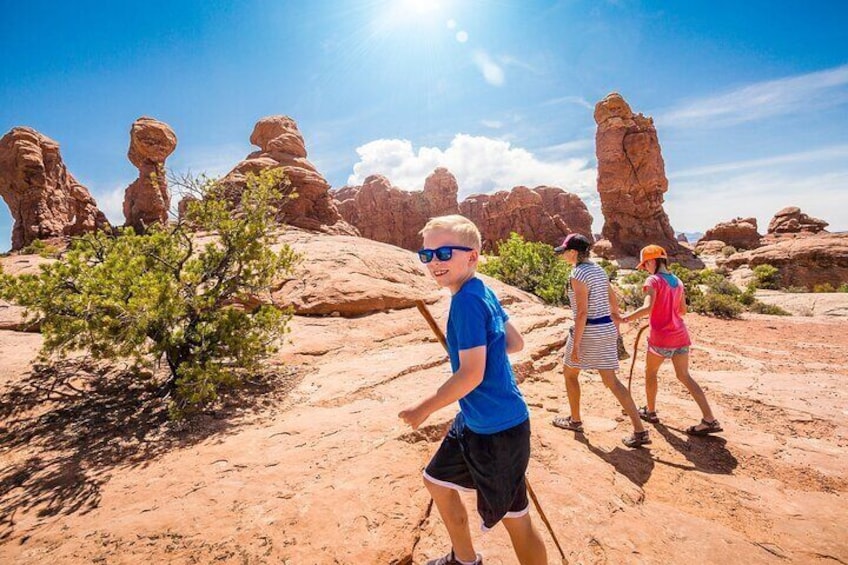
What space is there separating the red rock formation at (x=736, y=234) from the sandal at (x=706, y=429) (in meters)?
64.3

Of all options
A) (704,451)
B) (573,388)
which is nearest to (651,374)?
(704,451)

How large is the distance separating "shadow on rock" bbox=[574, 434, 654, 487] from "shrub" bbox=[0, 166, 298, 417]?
4310mm

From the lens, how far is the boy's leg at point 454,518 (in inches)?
84.7

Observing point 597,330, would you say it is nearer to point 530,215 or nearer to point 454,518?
point 454,518

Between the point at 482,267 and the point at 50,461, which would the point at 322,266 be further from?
the point at 482,267

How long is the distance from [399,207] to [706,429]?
65.4m

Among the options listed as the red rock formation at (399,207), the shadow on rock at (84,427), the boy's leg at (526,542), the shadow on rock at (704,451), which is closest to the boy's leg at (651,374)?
the shadow on rock at (704,451)

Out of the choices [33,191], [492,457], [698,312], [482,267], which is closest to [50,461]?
[492,457]

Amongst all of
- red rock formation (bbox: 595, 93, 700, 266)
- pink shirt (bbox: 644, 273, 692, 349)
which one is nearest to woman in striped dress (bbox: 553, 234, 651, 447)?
pink shirt (bbox: 644, 273, 692, 349)

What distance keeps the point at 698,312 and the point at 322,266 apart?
12797 millimetres

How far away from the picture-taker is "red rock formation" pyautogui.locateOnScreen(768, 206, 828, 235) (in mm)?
54969

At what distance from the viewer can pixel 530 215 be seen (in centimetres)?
6556

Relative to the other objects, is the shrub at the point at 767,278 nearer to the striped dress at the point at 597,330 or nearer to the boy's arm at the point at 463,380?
the striped dress at the point at 597,330

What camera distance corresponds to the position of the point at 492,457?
1979 mm
